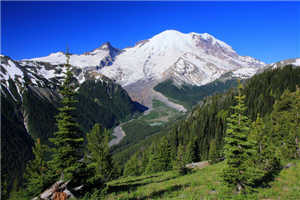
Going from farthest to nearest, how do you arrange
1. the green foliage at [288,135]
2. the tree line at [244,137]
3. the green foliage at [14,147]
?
the green foliage at [14,147]
the green foliage at [288,135]
the tree line at [244,137]

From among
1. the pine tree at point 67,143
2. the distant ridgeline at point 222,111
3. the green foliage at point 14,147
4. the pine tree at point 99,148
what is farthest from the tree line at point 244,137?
the green foliage at point 14,147

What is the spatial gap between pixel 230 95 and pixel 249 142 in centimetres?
10918

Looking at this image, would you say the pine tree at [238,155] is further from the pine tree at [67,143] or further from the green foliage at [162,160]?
the green foliage at [162,160]

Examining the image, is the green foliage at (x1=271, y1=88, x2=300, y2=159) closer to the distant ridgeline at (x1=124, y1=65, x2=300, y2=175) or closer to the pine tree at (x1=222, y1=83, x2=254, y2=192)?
the pine tree at (x1=222, y1=83, x2=254, y2=192)

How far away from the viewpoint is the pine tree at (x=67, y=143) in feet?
66.3

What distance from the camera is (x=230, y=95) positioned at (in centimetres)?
11781

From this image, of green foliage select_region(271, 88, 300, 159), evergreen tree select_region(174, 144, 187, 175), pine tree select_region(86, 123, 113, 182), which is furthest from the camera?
pine tree select_region(86, 123, 113, 182)

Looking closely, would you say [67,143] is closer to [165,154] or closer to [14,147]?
[165,154]

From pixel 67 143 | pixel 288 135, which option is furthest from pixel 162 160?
pixel 67 143

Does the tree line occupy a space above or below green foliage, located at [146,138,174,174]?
above

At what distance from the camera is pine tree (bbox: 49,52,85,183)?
795 inches

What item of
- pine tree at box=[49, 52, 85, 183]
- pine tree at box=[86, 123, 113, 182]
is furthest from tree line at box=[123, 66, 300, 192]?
pine tree at box=[86, 123, 113, 182]

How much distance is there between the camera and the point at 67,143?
21.0 m

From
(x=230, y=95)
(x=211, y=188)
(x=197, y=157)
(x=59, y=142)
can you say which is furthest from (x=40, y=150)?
(x=230, y=95)
